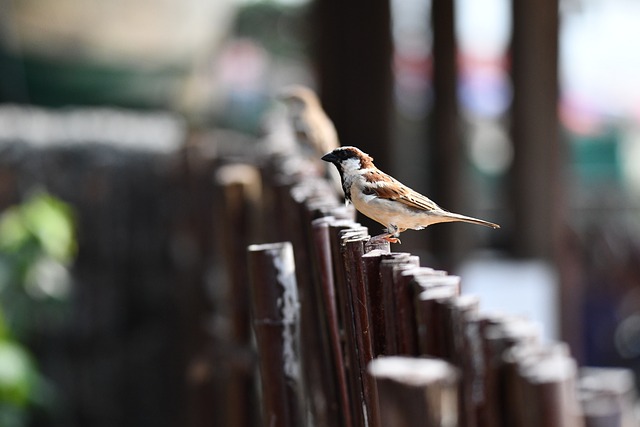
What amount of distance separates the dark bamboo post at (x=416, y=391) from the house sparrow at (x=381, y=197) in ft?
4.13

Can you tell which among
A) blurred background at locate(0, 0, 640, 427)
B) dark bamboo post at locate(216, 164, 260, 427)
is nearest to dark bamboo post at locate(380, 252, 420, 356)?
dark bamboo post at locate(216, 164, 260, 427)

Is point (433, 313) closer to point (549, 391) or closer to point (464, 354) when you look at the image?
point (464, 354)

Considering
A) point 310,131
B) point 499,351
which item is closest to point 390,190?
point 499,351

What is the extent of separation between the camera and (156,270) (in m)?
6.33

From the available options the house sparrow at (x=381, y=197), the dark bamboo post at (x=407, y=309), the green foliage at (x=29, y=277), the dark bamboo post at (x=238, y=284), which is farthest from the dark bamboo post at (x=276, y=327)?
the green foliage at (x=29, y=277)

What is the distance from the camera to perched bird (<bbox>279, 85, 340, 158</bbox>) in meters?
3.88

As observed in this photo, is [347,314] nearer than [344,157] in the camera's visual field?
Yes

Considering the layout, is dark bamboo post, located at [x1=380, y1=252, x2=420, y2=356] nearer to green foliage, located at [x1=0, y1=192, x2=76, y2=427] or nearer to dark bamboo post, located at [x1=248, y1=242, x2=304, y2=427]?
dark bamboo post, located at [x1=248, y1=242, x2=304, y2=427]

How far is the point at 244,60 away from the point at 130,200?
38.4ft

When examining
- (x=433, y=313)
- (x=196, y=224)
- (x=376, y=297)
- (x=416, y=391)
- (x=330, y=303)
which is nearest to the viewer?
(x=416, y=391)

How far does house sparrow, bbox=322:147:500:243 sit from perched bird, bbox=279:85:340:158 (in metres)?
1.24

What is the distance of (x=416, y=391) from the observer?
1128mm

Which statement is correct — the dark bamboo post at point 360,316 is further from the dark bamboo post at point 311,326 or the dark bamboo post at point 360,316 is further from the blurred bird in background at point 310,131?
the blurred bird in background at point 310,131

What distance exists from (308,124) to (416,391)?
297cm
